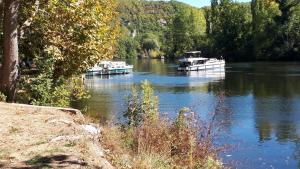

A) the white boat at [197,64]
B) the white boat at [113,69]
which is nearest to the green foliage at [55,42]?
the white boat at [113,69]

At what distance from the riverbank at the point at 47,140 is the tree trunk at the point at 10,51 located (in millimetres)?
2788

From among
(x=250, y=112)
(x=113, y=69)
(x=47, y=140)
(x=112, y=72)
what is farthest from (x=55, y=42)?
(x=113, y=69)

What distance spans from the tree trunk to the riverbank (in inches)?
110

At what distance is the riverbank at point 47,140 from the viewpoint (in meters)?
8.52

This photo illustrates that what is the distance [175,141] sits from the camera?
1224 cm

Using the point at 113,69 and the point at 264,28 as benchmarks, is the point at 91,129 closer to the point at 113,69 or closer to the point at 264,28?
the point at 113,69

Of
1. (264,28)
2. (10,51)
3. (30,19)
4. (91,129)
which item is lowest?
(91,129)

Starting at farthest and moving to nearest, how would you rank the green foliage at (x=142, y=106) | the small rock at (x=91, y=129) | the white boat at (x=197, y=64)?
the white boat at (x=197, y=64)
the green foliage at (x=142, y=106)
the small rock at (x=91, y=129)

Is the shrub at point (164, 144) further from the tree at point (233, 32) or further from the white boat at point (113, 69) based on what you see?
the tree at point (233, 32)

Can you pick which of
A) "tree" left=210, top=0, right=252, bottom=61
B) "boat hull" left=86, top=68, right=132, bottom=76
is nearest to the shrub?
"boat hull" left=86, top=68, right=132, bottom=76

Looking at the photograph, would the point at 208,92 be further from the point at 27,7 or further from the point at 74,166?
the point at 74,166

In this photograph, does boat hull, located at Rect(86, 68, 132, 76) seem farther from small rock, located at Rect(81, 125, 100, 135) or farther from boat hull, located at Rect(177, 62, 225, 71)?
small rock, located at Rect(81, 125, 100, 135)

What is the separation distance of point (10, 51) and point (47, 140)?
22.3 feet

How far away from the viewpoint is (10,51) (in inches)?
631
